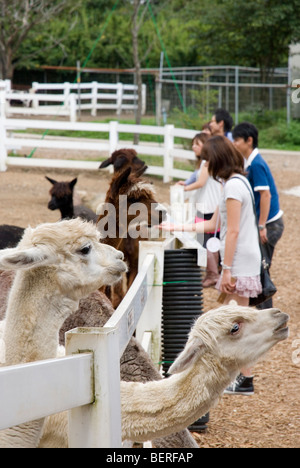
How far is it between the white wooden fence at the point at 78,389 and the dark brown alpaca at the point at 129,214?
2368mm

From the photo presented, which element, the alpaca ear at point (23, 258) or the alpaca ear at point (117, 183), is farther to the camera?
the alpaca ear at point (117, 183)

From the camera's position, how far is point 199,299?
4664 millimetres

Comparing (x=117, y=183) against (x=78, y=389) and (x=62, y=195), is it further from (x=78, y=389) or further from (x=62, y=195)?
(x=78, y=389)

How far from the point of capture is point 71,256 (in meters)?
2.78

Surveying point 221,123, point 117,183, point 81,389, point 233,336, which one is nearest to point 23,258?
point 81,389

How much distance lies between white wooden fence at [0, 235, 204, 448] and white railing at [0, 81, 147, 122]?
15.5 m

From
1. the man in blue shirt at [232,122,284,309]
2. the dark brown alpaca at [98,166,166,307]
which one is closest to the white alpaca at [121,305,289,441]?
the dark brown alpaca at [98,166,166,307]

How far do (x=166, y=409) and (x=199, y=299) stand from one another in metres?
2.06

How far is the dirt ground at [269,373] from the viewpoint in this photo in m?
4.48

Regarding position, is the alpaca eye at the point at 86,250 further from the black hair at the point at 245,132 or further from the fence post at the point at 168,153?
the fence post at the point at 168,153

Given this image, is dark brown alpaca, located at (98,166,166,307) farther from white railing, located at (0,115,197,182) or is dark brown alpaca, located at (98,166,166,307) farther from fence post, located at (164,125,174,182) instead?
fence post, located at (164,125,174,182)

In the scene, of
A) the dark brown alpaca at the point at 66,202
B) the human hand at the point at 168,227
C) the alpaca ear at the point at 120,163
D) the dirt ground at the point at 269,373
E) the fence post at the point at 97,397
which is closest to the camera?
the fence post at the point at 97,397

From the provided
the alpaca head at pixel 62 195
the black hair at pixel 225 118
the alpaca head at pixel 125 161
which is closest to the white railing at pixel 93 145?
the black hair at pixel 225 118
